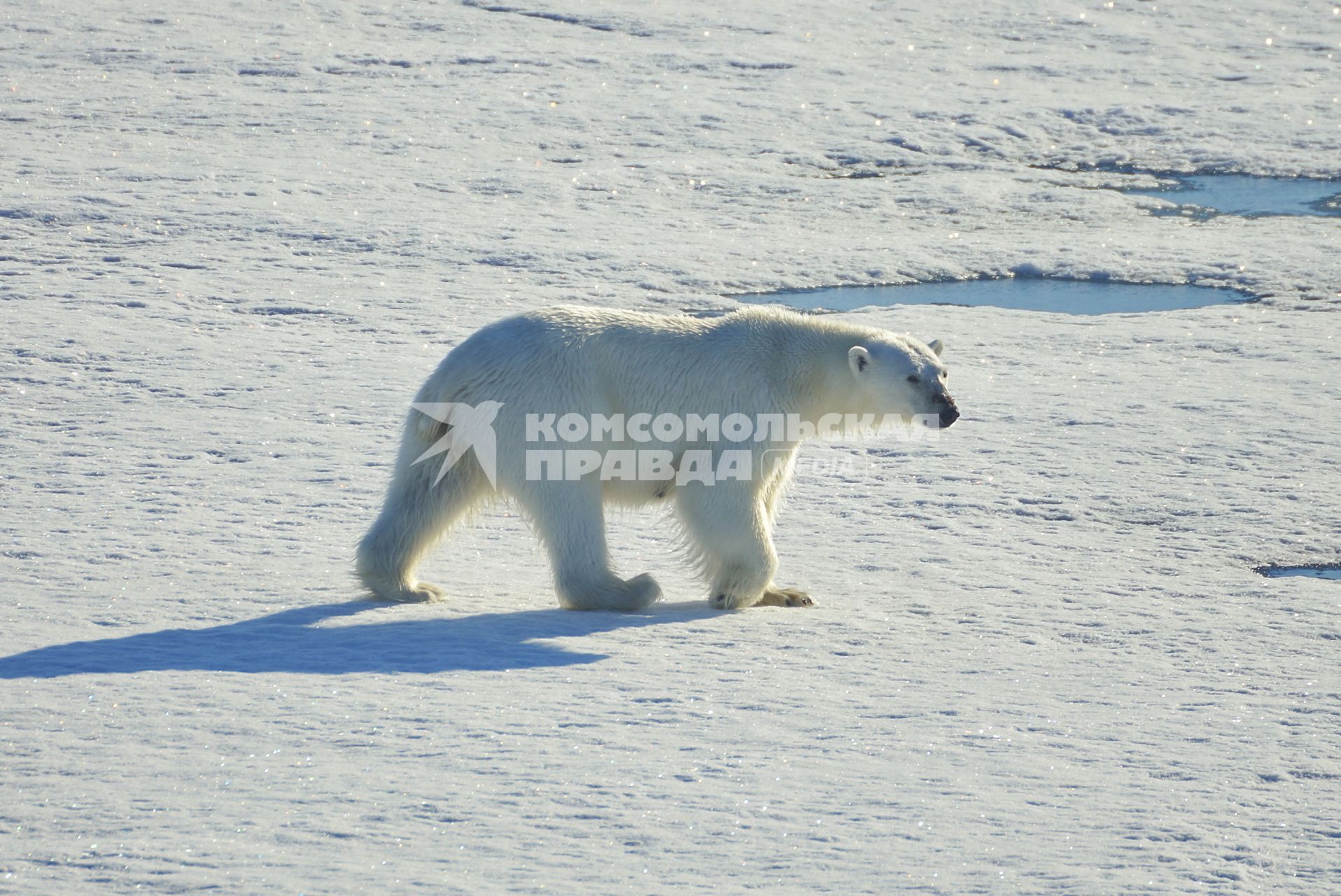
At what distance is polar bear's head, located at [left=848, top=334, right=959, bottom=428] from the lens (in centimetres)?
502

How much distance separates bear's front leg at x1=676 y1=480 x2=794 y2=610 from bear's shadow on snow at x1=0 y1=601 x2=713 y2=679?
0.38 metres

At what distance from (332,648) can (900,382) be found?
6.54ft

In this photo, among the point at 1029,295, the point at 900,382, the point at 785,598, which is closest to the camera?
the point at 785,598

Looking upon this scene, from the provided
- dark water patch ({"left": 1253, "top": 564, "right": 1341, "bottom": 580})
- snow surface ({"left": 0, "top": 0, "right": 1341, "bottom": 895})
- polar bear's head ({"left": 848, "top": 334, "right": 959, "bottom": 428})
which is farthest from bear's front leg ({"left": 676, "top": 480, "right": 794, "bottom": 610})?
dark water patch ({"left": 1253, "top": 564, "right": 1341, "bottom": 580})

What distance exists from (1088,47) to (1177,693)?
1117cm

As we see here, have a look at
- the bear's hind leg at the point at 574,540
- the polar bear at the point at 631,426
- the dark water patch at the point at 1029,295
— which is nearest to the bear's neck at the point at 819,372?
the polar bear at the point at 631,426

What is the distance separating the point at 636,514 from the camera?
6098 millimetres

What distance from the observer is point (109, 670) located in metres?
→ 3.83

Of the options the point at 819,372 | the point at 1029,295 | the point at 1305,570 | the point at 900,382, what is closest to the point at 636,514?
the point at 819,372

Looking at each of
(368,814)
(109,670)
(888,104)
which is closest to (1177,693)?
(368,814)

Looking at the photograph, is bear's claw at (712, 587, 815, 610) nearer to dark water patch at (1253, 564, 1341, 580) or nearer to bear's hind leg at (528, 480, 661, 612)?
bear's hind leg at (528, 480, 661, 612)

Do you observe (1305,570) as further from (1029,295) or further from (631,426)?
(1029,295)

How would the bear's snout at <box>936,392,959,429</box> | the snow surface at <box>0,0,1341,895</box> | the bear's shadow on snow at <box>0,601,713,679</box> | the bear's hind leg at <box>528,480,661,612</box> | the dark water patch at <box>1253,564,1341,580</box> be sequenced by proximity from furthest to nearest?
1. the dark water patch at <box>1253,564,1341,580</box>
2. the bear's snout at <box>936,392,959,429</box>
3. the bear's hind leg at <box>528,480,661,612</box>
4. the bear's shadow on snow at <box>0,601,713,679</box>
5. the snow surface at <box>0,0,1341,895</box>

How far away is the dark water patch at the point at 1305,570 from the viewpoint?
5320 millimetres
